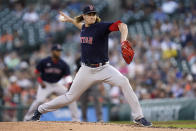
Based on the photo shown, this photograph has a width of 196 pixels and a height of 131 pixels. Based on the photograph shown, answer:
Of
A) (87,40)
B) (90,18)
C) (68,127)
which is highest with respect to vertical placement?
(90,18)

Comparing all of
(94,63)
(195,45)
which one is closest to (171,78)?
(195,45)

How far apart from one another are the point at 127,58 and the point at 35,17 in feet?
44.5

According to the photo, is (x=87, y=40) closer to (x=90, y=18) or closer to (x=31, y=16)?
(x=90, y=18)

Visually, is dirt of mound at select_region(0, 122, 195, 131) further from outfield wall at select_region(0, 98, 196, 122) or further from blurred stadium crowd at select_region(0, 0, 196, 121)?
blurred stadium crowd at select_region(0, 0, 196, 121)

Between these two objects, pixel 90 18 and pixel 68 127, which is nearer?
pixel 68 127

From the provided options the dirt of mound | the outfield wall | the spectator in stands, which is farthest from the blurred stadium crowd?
the dirt of mound

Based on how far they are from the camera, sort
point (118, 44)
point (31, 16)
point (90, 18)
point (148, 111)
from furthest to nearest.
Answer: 1. point (31, 16)
2. point (118, 44)
3. point (148, 111)
4. point (90, 18)

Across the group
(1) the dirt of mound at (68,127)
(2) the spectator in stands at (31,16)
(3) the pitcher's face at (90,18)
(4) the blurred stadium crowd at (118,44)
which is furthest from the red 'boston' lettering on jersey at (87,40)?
(2) the spectator in stands at (31,16)

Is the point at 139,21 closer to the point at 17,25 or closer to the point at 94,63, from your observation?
the point at 17,25

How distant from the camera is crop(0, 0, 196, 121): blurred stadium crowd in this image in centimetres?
1526

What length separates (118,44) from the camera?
715 inches

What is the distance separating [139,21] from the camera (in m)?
19.6

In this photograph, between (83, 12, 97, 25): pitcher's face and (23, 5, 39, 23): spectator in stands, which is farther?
(23, 5, 39, 23): spectator in stands

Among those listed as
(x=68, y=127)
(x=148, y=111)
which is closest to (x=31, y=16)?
(x=148, y=111)
